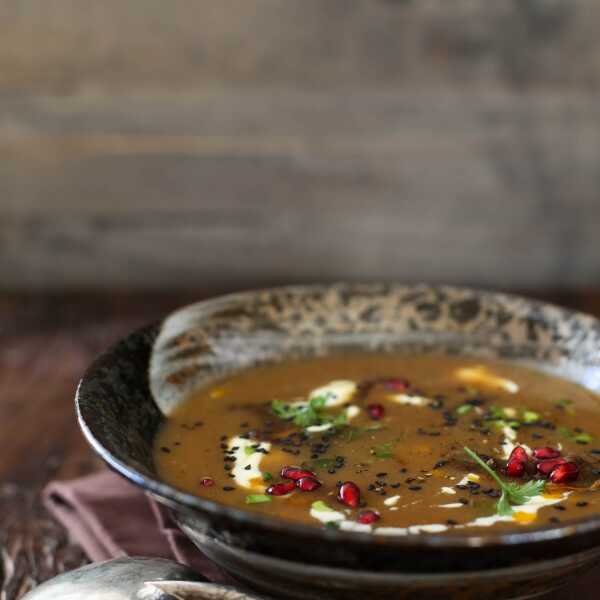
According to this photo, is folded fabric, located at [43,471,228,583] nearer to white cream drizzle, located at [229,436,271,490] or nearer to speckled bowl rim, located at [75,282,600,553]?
white cream drizzle, located at [229,436,271,490]

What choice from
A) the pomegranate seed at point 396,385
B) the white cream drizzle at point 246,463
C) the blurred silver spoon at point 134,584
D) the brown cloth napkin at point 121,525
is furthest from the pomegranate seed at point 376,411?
the blurred silver spoon at point 134,584

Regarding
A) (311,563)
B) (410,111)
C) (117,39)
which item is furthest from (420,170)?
(311,563)

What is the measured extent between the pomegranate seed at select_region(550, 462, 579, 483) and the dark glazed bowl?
0.23 m

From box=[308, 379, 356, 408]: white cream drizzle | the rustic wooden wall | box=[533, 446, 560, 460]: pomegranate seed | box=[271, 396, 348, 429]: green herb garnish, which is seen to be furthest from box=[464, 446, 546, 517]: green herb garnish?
the rustic wooden wall

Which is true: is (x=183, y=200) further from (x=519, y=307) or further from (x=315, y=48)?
(x=519, y=307)

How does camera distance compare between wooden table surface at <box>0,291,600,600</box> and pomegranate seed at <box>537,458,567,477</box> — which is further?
wooden table surface at <box>0,291,600,600</box>

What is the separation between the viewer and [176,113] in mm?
4266

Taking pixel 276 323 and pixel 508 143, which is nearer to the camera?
pixel 276 323

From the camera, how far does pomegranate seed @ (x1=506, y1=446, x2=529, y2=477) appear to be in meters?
1.84

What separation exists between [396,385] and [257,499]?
0.70 m

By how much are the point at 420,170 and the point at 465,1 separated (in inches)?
29.2

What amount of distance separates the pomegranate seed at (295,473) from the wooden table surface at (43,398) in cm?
60

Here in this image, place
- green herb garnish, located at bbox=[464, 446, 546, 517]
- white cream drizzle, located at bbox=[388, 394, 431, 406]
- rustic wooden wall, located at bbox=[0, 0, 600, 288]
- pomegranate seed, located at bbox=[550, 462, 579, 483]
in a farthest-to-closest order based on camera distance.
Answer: rustic wooden wall, located at bbox=[0, 0, 600, 288], white cream drizzle, located at bbox=[388, 394, 431, 406], pomegranate seed, located at bbox=[550, 462, 579, 483], green herb garnish, located at bbox=[464, 446, 546, 517]

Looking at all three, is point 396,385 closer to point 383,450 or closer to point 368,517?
point 383,450
